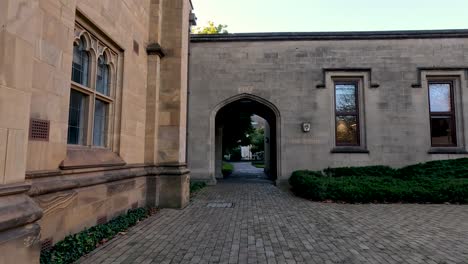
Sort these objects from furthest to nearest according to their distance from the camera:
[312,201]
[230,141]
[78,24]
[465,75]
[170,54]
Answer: [230,141] → [465,75] → [312,201] → [170,54] → [78,24]

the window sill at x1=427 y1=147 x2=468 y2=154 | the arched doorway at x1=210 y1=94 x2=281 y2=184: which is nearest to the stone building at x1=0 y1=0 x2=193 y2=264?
the arched doorway at x1=210 y1=94 x2=281 y2=184

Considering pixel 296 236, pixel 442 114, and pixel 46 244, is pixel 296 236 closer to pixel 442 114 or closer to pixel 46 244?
pixel 46 244

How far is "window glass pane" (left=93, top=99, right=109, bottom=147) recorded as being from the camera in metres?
6.04

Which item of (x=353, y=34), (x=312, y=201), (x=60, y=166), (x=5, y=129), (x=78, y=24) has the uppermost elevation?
(x=353, y=34)

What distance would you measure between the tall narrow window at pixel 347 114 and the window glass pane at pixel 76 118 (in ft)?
35.1

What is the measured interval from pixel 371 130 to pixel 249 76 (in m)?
5.85

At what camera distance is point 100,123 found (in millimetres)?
6230

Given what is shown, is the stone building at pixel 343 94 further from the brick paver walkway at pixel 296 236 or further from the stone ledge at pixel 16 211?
the stone ledge at pixel 16 211

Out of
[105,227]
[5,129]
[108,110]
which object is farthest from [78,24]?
[105,227]

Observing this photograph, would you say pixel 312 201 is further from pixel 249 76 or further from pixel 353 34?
pixel 353 34

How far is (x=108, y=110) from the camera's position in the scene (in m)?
6.40

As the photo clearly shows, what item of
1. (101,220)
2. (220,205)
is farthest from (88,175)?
(220,205)

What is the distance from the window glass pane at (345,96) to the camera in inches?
524

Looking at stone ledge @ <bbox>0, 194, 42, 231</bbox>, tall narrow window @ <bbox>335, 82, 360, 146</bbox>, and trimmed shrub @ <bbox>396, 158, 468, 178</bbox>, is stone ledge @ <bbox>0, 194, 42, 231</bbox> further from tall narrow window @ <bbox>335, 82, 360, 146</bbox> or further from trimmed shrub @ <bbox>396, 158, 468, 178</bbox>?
trimmed shrub @ <bbox>396, 158, 468, 178</bbox>
